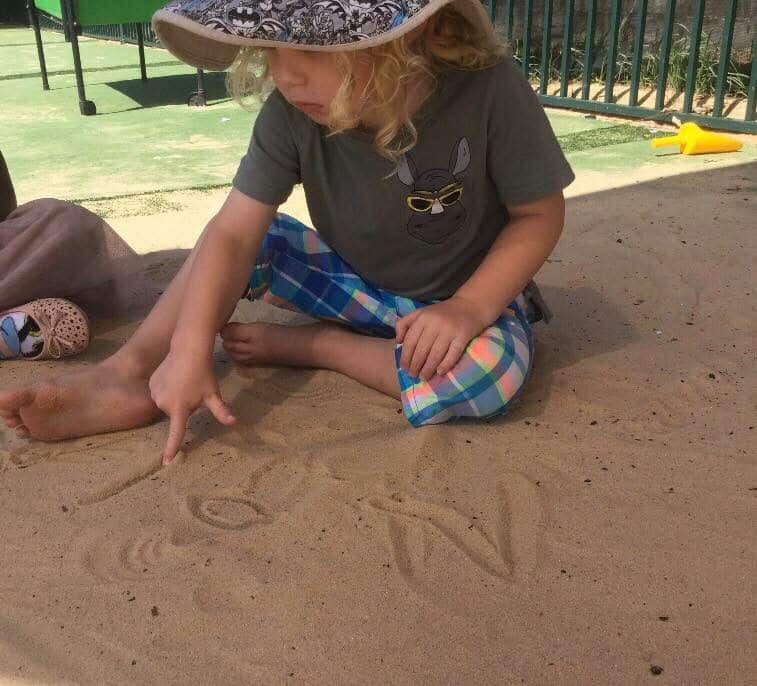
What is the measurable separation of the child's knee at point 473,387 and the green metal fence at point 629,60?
127 inches

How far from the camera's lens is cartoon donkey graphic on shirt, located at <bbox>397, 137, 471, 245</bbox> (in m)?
1.63

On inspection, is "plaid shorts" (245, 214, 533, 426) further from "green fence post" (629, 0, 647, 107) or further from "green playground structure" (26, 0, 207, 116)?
"green playground structure" (26, 0, 207, 116)

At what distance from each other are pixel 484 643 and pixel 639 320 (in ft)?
3.96

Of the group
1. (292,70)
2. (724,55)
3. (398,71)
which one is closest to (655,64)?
(724,55)

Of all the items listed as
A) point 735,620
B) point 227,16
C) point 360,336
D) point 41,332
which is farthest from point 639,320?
point 41,332

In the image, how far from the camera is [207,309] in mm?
1609

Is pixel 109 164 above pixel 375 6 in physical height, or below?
below

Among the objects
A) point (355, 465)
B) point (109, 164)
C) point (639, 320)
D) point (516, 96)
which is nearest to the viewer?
point (355, 465)

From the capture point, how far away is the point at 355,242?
1.78 meters

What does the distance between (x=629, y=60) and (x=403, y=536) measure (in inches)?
202

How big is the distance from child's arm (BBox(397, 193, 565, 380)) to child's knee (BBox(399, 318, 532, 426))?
0.07ft

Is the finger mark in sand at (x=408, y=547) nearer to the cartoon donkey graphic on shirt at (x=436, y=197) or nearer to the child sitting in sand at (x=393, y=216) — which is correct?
the child sitting in sand at (x=393, y=216)

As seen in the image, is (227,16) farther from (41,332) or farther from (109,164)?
(109,164)

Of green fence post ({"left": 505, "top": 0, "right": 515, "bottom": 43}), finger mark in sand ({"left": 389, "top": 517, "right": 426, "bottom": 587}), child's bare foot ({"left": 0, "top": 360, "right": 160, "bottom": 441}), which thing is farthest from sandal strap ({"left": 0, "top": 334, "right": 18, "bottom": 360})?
green fence post ({"left": 505, "top": 0, "right": 515, "bottom": 43})
